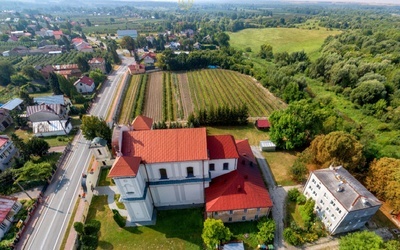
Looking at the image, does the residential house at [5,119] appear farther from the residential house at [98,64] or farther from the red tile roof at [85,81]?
the residential house at [98,64]

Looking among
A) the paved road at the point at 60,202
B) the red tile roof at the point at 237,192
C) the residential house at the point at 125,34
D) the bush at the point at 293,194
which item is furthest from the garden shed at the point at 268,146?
the residential house at the point at 125,34

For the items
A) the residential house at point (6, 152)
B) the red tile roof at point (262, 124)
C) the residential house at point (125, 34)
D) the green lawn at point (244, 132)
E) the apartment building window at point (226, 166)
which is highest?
the residential house at point (125, 34)

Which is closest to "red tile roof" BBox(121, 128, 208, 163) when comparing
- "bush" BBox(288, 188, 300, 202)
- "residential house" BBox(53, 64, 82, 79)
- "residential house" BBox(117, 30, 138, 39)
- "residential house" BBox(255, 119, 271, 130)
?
"bush" BBox(288, 188, 300, 202)

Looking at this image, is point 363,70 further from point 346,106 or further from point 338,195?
point 338,195

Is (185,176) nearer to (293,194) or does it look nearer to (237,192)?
(237,192)

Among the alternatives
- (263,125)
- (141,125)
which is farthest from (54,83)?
(263,125)
